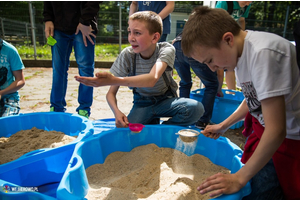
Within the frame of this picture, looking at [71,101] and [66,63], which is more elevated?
[66,63]

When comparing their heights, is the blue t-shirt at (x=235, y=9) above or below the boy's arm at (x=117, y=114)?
above

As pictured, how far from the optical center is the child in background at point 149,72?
152 centimetres

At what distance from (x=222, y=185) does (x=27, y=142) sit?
113 centimetres

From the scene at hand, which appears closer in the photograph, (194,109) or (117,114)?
(117,114)

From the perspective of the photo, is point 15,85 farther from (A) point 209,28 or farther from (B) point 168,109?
(A) point 209,28

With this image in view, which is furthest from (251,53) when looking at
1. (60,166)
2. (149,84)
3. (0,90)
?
(0,90)

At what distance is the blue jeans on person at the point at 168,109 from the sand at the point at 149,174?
28cm

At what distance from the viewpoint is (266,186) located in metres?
0.97

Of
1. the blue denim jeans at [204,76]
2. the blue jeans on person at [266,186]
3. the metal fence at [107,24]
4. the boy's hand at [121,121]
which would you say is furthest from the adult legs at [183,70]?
the metal fence at [107,24]

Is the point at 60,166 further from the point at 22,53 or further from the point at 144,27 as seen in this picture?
the point at 22,53

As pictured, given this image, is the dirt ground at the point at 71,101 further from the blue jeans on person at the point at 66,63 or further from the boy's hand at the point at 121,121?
the boy's hand at the point at 121,121

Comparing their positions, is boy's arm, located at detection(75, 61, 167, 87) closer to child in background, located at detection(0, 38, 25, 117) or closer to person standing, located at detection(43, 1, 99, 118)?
person standing, located at detection(43, 1, 99, 118)

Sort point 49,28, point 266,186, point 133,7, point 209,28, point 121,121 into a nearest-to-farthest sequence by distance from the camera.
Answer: point 209,28 < point 266,186 < point 121,121 < point 49,28 < point 133,7

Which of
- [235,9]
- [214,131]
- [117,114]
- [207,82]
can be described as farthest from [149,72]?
[235,9]
